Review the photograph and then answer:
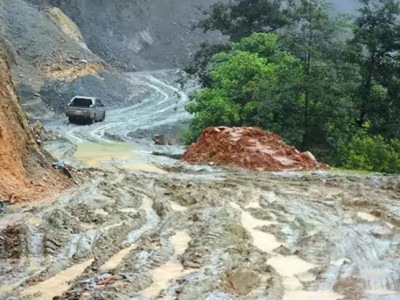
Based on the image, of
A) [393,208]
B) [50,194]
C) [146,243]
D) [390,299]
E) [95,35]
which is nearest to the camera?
[390,299]

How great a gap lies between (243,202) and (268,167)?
7221mm

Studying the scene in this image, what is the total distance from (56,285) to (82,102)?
34.5 meters

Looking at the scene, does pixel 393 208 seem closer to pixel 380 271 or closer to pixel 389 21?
pixel 380 271

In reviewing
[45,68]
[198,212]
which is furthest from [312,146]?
[45,68]

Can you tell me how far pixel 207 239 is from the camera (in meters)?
10.4

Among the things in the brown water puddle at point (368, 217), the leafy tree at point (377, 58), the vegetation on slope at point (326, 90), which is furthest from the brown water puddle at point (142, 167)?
the leafy tree at point (377, 58)

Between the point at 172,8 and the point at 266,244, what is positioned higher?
the point at 172,8

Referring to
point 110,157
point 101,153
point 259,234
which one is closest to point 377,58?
point 101,153

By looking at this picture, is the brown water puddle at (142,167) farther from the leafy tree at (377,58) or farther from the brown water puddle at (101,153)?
the leafy tree at (377,58)

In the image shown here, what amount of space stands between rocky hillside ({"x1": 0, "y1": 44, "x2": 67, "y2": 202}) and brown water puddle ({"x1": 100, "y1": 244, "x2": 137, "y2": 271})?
476cm

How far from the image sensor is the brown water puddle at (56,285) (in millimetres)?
7726

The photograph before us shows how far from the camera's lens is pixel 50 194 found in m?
14.8

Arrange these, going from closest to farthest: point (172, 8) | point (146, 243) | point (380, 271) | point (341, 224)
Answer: point (380, 271)
point (146, 243)
point (341, 224)
point (172, 8)

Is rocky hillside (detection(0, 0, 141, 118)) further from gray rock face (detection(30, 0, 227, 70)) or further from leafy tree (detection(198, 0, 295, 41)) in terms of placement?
gray rock face (detection(30, 0, 227, 70))
